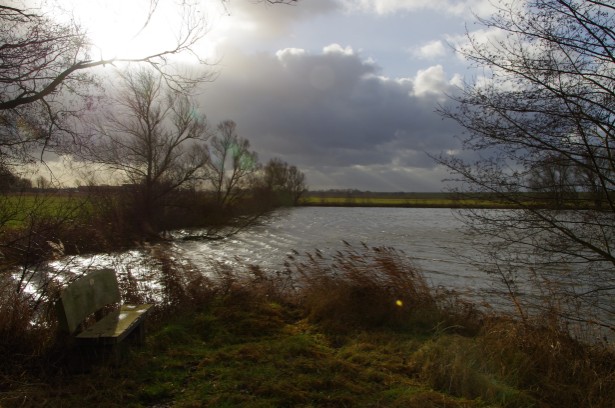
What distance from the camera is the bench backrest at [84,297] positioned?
4.23 meters

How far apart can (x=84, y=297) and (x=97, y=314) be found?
2.45 ft

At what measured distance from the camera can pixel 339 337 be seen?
575 centimetres

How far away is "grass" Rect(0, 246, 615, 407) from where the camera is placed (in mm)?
3758

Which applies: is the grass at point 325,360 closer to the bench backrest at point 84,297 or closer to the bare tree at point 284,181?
the bench backrest at point 84,297

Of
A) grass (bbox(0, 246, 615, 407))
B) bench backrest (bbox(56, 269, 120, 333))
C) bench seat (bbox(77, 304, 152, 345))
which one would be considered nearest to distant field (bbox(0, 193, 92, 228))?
bench backrest (bbox(56, 269, 120, 333))

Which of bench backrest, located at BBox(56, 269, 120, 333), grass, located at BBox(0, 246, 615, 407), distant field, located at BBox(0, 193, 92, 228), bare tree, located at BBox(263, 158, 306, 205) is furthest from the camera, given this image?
bare tree, located at BBox(263, 158, 306, 205)

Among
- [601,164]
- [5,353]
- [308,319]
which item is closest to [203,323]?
[308,319]

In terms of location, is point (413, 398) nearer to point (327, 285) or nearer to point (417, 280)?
point (327, 285)

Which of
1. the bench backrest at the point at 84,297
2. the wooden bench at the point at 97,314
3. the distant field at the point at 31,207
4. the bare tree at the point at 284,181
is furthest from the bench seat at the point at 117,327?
the bare tree at the point at 284,181

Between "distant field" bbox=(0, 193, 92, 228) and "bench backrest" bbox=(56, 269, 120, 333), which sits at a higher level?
"distant field" bbox=(0, 193, 92, 228)

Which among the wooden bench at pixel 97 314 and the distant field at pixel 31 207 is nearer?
the wooden bench at pixel 97 314

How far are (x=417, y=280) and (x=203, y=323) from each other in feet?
14.2

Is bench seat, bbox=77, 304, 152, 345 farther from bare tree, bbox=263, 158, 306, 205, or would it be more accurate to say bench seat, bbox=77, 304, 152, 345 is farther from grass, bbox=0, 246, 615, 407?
bare tree, bbox=263, 158, 306, 205

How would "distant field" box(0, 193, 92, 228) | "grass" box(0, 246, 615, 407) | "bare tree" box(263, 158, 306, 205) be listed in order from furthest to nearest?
"bare tree" box(263, 158, 306, 205), "distant field" box(0, 193, 92, 228), "grass" box(0, 246, 615, 407)
